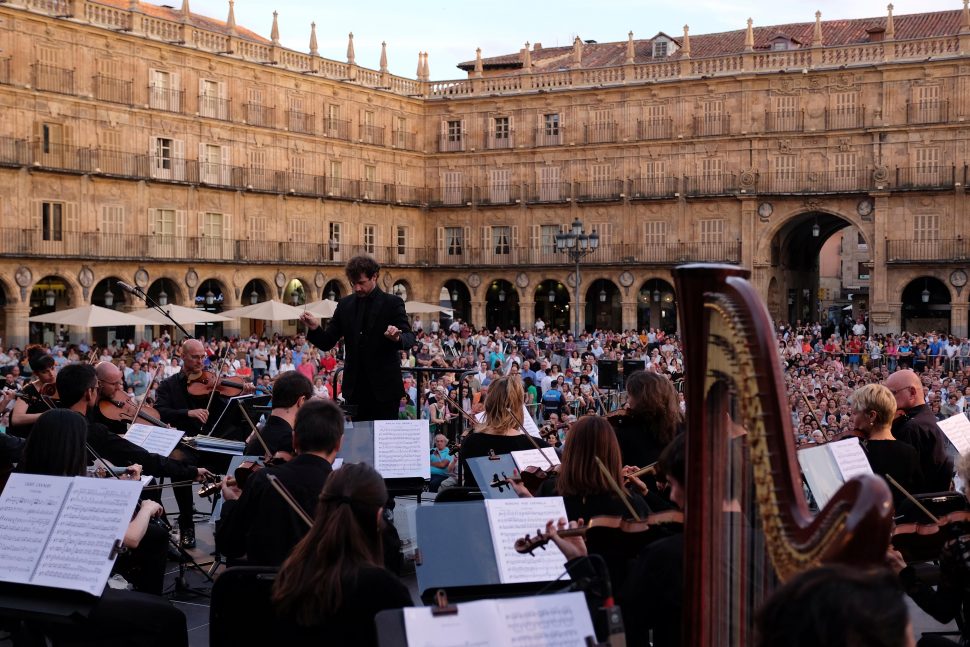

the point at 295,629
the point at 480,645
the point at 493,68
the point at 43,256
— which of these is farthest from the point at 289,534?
the point at 493,68

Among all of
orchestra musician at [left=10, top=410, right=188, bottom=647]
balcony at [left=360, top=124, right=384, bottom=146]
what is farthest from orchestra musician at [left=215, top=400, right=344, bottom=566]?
balcony at [left=360, top=124, right=384, bottom=146]

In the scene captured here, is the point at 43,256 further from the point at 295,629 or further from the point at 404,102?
the point at 295,629

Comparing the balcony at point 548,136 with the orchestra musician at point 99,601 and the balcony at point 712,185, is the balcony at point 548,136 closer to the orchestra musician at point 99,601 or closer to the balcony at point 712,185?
the balcony at point 712,185

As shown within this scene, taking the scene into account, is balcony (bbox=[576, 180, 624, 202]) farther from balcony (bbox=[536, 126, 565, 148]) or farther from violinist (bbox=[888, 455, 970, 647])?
violinist (bbox=[888, 455, 970, 647])

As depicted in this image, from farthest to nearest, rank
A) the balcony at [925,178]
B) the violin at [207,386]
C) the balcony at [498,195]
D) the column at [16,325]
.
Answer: the balcony at [498,195] < the balcony at [925,178] < the column at [16,325] < the violin at [207,386]

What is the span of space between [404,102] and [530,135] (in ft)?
17.3

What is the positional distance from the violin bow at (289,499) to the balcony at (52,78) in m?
30.0

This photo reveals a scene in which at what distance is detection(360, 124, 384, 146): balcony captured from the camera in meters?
41.1

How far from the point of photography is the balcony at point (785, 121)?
122ft

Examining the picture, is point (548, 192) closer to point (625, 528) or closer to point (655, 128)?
point (655, 128)

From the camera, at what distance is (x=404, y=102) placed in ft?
141

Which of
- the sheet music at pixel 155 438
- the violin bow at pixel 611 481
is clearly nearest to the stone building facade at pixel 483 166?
the sheet music at pixel 155 438

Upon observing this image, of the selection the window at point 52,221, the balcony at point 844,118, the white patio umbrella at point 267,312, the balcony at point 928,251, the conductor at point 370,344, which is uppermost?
the balcony at point 844,118

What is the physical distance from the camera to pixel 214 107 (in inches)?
1419
